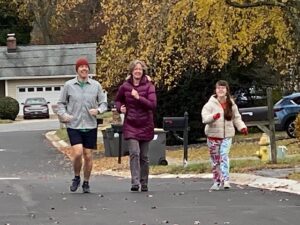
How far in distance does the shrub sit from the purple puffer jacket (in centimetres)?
4387

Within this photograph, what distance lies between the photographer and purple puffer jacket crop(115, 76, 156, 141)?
1150 centimetres

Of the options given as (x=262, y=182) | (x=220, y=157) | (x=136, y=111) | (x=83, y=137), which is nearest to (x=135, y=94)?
(x=136, y=111)

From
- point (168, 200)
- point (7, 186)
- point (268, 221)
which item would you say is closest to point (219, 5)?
point (7, 186)

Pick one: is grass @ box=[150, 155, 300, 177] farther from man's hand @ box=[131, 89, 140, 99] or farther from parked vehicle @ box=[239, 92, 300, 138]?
parked vehicle @ box=[239, 92, 300, 138]

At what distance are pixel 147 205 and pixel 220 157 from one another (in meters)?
→ 2.18

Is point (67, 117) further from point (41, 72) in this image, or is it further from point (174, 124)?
point (41, 72)

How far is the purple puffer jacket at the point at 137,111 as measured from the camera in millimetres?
11500

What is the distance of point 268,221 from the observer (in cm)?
859

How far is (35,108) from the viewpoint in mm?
57562

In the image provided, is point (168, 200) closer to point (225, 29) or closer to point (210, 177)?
point (210, 177)

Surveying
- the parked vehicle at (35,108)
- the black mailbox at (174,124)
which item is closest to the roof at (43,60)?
the parked vehicle at (35,108)

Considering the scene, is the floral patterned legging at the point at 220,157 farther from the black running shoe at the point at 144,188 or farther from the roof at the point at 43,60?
the roof at the point at 43,60

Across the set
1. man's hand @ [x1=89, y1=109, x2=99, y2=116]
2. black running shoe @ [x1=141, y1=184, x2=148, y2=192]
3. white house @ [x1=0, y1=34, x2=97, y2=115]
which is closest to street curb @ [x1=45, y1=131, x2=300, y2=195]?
black running shoe @ [x1=141, y1=184, x2=148, y2=192]

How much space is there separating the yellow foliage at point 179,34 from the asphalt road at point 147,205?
24.4 feet
